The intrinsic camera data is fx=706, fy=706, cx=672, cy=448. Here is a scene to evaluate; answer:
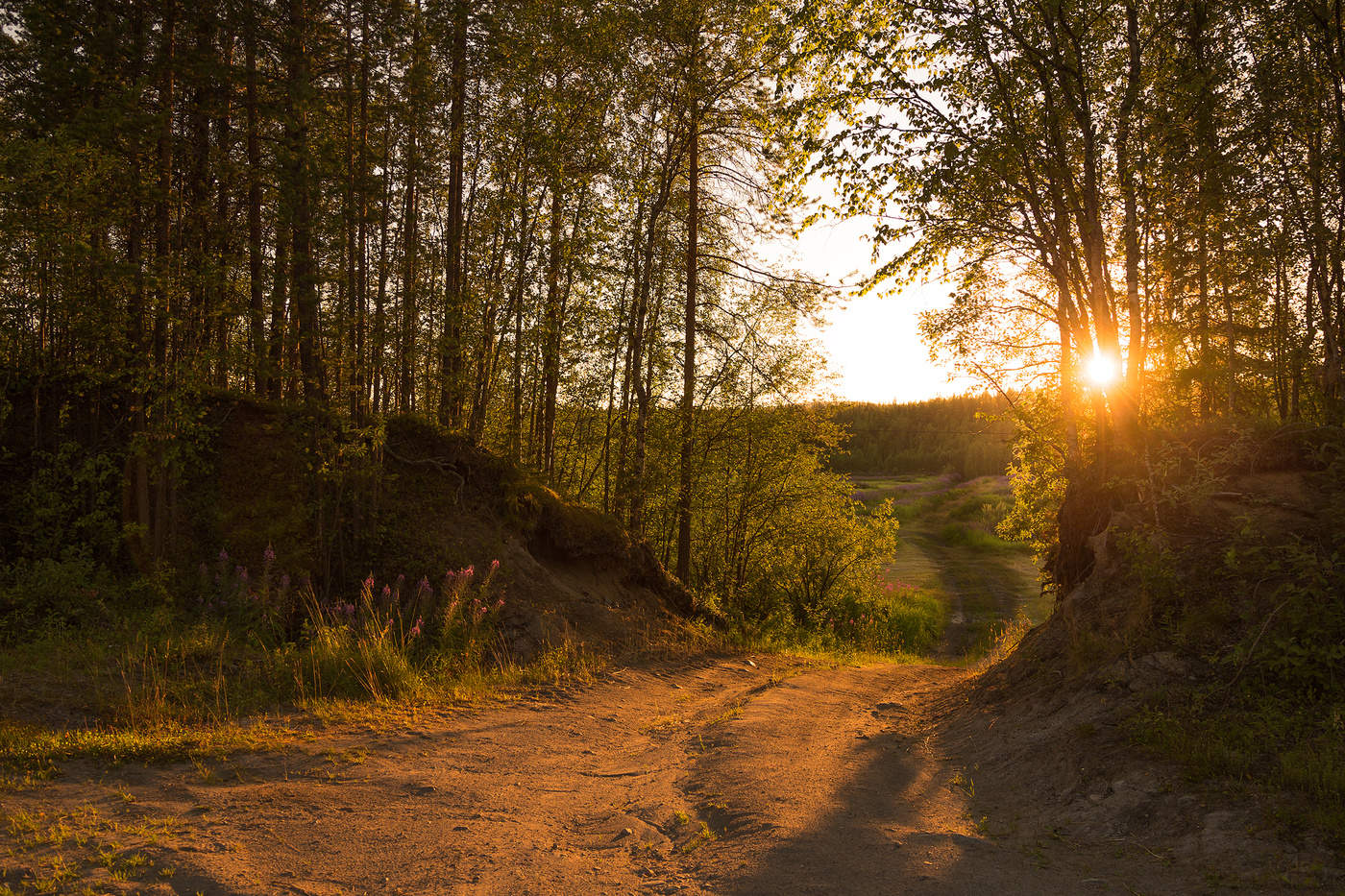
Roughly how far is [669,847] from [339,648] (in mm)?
5024

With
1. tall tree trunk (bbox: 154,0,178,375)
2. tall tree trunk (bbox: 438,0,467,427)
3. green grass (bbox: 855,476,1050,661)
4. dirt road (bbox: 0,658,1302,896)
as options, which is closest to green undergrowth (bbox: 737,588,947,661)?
green grass (bbox: 855,476,1050,661)

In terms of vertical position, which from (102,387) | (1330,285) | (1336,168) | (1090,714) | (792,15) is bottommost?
(1090,714)

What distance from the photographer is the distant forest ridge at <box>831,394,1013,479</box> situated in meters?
85.9

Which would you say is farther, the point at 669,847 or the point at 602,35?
the point at 602,35

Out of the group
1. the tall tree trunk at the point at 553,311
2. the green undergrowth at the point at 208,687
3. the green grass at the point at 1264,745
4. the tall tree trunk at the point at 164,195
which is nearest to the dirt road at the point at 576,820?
the green undergrowth at the point at 208,687

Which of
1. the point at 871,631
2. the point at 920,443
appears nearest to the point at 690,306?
the point at 871,631

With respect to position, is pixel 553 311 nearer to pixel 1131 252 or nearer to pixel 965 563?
pixel 1131 252

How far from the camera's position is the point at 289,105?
10.5 m

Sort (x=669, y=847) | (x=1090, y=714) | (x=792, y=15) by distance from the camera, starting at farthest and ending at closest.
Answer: (x=792, y=15) < (x=1090, y=714) < (x=669, y=847)

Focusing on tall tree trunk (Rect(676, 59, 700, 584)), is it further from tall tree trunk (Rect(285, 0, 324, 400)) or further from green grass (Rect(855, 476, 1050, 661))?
green grass (Rect(855, 476, 1050, 661))

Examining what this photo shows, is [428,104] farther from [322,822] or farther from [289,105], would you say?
[322,822]

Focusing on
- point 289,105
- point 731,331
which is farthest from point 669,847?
point 731,331

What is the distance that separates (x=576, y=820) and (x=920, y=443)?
9724 cm

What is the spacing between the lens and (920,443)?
95938 millimetres
